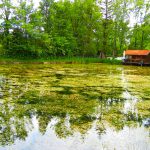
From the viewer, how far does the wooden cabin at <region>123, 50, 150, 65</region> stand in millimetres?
39147

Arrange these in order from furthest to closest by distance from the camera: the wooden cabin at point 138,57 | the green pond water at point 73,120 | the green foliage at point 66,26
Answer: the wooden cabin at point 138,57
the green foliage at point 66,26
the green pond water at point 73,120

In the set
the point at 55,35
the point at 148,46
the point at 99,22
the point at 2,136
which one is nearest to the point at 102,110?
the point at 2,136

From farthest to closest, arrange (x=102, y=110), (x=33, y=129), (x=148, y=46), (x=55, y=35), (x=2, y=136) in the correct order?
(x=148, y=46), (x=55, y=35), (x=102, y=110), (x=33, y=129), (x=2, y=136)

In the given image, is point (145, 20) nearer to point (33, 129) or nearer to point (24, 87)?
point (24, 87)

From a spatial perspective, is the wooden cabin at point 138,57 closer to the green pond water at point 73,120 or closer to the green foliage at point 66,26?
the green foliage at point 66,26

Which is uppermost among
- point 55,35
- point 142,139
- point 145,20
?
point 145,20

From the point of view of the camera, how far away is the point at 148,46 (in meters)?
58.0

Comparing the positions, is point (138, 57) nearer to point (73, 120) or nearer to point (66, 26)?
point (66, 26)

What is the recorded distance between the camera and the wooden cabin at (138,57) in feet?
128

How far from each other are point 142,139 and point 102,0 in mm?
40470

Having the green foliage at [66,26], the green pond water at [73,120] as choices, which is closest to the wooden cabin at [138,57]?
the green foliage at [66,26]

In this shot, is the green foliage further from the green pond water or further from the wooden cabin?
the green pond water

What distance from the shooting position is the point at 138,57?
4153cm

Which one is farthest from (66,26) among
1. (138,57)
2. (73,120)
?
(73,120)
